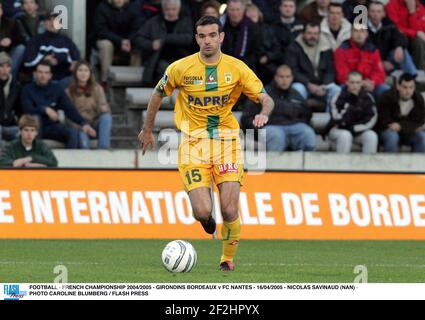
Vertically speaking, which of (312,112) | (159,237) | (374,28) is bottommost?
(159,237)

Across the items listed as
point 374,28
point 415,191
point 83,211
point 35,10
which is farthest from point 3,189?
point 374,28

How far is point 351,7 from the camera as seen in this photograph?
23.1 m

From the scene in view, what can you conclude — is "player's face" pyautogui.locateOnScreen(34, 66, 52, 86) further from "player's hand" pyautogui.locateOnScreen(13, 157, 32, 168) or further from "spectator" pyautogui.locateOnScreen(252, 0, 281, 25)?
"spectator" pyautogui.locateOnScreen(252, 0, 281, 25)

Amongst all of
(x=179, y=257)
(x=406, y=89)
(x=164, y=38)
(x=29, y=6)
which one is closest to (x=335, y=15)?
(x=406, y=89)

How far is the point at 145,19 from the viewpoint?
72.0ft

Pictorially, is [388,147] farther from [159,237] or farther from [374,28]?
[159,237]

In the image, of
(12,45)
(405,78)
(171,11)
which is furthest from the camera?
(405,78)

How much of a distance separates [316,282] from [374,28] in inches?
450

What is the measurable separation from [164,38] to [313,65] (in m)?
2.72

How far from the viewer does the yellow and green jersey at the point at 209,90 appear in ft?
42.3

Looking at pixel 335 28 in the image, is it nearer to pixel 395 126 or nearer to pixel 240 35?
pixel 240 35

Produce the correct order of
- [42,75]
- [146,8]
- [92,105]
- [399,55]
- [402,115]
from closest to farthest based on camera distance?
[42,75]
[92,105]
[402,115]
[146,8]
[399,55]

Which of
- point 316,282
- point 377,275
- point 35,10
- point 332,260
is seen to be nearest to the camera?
point 316,282

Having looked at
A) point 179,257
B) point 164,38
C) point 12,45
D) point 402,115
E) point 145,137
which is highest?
point 164,38
